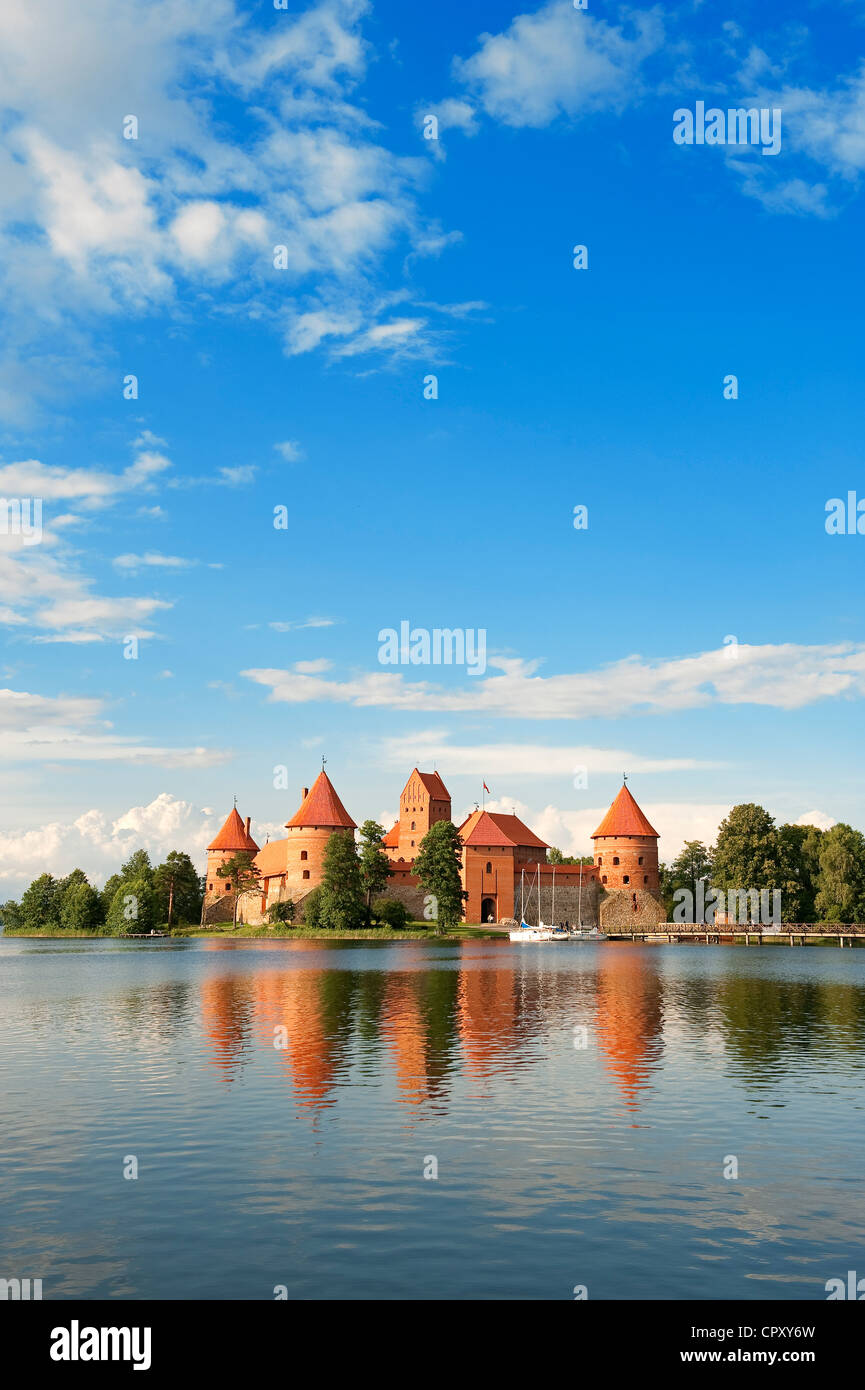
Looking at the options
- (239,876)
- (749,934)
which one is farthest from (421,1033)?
(239,876)

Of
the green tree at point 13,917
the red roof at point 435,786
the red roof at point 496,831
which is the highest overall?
the red roof at point 435,786

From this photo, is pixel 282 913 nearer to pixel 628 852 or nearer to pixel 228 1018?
pixel 628 852

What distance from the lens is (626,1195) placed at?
501 inches

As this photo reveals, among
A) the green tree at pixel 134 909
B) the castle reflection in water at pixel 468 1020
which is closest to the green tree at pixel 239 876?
the green tree at pixel 134 909

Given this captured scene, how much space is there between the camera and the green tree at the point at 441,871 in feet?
295

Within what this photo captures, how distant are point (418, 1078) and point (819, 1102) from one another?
6.94m

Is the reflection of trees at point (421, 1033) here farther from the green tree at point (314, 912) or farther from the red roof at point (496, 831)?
the red roof at point (496, 831)

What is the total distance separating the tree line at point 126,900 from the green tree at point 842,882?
61.2 metres

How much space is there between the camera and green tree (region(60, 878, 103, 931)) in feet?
372

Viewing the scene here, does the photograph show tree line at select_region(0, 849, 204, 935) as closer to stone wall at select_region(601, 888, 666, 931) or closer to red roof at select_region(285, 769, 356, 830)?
red roof at select_region(285, 769, 356, 830)

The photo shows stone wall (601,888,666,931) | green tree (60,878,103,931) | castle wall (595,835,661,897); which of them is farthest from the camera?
green tree (60,878,103,931)

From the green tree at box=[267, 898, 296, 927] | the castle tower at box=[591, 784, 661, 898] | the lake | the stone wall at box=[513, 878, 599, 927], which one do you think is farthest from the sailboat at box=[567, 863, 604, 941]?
the lake

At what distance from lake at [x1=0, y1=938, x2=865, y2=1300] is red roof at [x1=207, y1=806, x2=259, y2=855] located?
3380 inches
